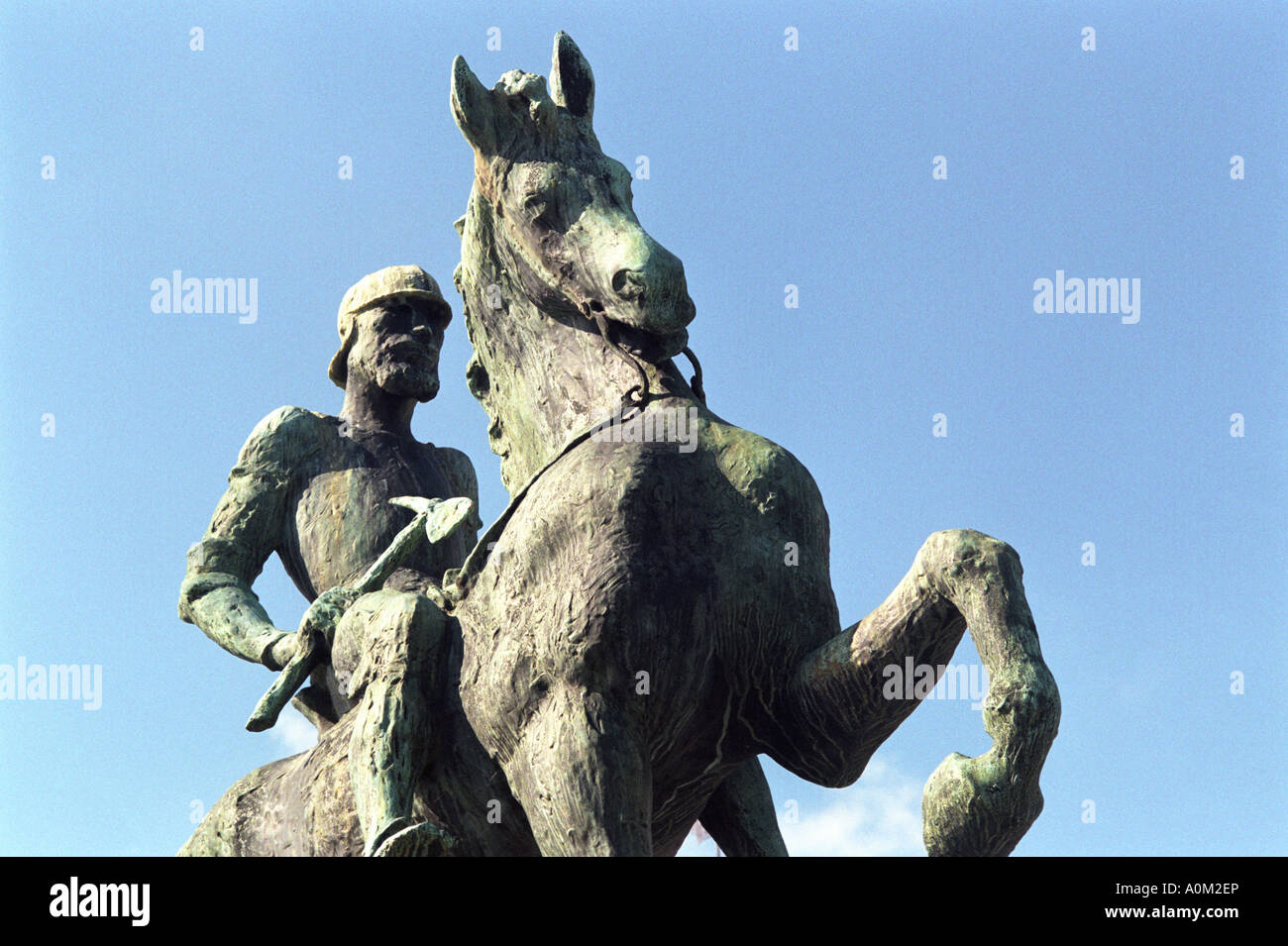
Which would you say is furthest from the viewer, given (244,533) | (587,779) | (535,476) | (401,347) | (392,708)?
(401,347)

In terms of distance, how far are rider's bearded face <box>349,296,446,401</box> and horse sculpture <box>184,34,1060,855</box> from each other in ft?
4.38

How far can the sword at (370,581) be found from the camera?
8609mm

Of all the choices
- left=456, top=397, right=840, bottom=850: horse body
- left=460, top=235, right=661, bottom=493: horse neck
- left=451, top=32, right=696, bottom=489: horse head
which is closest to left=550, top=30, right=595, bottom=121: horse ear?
left=451, top=32, right=696, bottom=489: horse head

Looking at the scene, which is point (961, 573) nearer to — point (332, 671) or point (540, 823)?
point (540, 823)

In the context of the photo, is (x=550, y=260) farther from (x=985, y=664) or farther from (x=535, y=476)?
(x=985, y=664)

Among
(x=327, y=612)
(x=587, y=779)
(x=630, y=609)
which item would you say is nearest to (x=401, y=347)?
(x=327, y=612)

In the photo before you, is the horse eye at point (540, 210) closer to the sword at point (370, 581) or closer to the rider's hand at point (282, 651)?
the sword at point (370, 581)

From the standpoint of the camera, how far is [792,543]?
7.69m

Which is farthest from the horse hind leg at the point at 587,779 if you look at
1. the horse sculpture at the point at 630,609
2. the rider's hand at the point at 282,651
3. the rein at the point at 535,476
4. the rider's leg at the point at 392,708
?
the rider's hand at the point at 282,651

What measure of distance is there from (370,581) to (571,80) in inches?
91.9

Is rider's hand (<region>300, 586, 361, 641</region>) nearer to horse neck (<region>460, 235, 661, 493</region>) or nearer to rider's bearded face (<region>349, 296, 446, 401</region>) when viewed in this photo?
horse neck (<region>460, 235, 661, 493</region>)

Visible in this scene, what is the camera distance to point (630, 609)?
741 centimetres

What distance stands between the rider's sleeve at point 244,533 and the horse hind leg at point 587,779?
7.57 feet

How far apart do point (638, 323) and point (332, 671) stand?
205 cm
